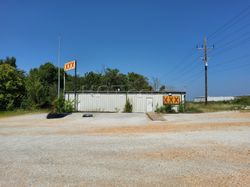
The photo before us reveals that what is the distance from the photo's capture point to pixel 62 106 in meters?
25.5

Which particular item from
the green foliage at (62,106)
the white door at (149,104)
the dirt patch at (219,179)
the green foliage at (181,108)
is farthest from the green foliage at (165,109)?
the dirt patch at (219,179)

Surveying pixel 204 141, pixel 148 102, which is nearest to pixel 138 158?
pixel 204 141

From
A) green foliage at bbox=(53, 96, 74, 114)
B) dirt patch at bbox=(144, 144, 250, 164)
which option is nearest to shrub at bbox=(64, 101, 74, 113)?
green foliage at bbox=(53, 96, 74, 114)

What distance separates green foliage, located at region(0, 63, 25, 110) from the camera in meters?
29.2

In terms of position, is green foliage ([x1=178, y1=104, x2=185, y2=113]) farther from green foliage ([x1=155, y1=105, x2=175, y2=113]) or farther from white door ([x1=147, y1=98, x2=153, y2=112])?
white door ([x1=147, y1=98, x2=153, y2=112])

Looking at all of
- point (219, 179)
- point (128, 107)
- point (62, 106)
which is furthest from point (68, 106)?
point (219, 179)

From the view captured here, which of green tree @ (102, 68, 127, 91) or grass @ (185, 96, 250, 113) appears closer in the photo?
grass @ (185, 96, 250, 113)

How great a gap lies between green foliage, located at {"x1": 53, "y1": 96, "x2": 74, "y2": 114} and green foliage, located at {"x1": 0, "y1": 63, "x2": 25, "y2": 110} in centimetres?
727

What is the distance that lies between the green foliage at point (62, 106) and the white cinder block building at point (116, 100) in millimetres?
1404

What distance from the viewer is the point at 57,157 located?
256 inches

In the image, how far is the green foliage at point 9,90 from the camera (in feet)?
96.0

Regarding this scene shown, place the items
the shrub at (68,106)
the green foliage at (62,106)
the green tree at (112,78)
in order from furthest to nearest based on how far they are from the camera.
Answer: the green tree at (112,78) → the shrub at (68,106) → the green foliage at (62,106)

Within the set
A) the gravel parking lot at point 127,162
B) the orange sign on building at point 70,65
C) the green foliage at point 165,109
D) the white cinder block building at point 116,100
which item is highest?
the orange sign on building at point 70,65

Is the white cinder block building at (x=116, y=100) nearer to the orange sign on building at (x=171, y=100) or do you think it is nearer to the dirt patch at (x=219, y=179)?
the orange sign on building at (x=171, y=100)
